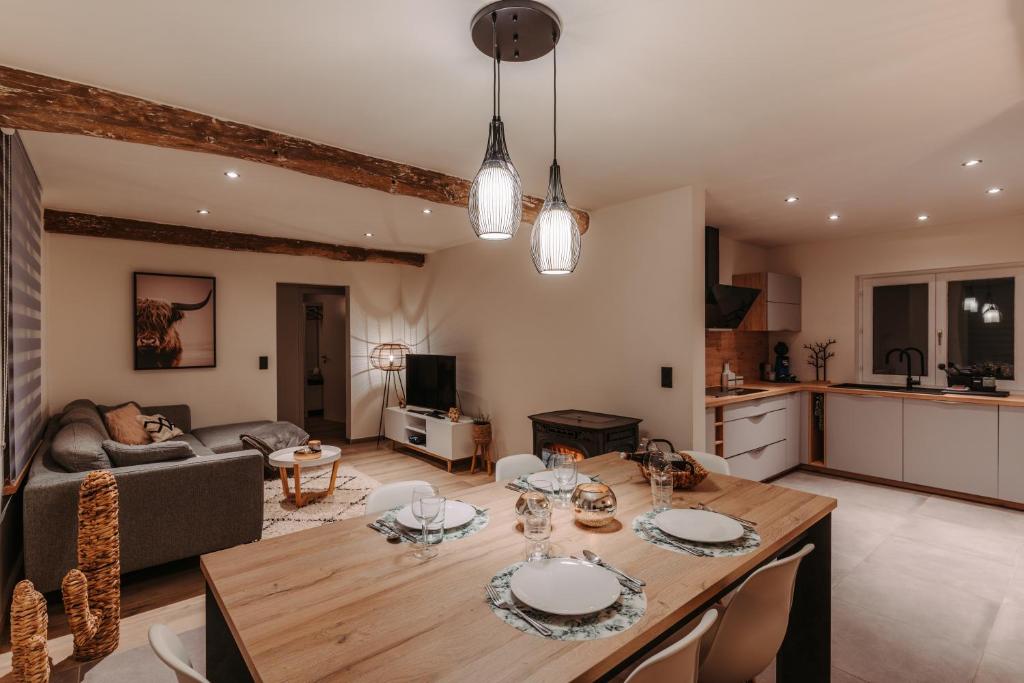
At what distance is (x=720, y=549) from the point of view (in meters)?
Answer: 1.50

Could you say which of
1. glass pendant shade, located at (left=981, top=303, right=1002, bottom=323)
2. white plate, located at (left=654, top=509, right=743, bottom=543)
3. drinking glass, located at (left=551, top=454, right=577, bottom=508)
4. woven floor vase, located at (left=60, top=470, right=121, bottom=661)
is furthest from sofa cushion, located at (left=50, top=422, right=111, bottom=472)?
glass pendant shade, located at (left=981, top=303, right=1002, bottom=323)

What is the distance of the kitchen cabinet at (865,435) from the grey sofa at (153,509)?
5002 millimetres

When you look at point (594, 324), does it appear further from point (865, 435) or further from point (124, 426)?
point (124, 426)

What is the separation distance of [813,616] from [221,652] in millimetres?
2016

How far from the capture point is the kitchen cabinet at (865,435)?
453 cm

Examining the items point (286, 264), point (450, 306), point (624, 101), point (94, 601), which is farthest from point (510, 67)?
point (286, 264)

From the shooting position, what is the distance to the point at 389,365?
6527 mm

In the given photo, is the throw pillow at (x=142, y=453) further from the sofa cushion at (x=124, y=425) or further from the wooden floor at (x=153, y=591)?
the sofa cushion at (x=124, y=425)

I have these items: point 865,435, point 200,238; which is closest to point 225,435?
point 200,238

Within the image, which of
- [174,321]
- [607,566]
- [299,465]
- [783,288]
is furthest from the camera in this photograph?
[783,288]

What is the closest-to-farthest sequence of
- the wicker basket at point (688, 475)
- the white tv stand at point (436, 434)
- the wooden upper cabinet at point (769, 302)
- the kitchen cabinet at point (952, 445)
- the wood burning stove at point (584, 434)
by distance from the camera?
the wicker basket at point (688, 475) → the wood burning stove at point (584, 434) → the kitchen cabinet at point (952, 445) → the wooden upper cabinet at point (769, 302) → the white tv stand at point (436, 434)

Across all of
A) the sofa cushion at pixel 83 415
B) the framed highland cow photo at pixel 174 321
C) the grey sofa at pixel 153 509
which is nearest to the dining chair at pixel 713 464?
the grey sofa at pixel 153 509

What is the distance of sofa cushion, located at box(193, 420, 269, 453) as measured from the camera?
15.1 ft

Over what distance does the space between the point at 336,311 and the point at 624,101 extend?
6680 mm
